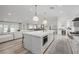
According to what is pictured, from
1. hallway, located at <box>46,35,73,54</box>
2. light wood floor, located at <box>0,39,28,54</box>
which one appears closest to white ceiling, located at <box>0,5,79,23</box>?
light wood floor, located at <box>0,39,28,54</box>

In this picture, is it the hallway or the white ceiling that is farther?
the white ceiling

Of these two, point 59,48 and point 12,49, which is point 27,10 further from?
point 59,48

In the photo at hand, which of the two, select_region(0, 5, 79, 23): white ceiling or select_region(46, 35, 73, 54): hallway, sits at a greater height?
select_region(0, 5, 79, 23): white ceiling

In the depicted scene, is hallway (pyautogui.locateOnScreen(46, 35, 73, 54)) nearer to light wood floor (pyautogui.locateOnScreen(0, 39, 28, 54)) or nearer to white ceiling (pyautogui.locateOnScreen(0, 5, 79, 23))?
light wood floor (pyautogui.locateOnScreen(0, 39, 28, 54))

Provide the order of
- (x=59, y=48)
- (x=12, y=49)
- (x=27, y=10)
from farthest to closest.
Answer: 1. (x=27, y=10)
2. (x=59, y=48)
3. (x=12, y=49)

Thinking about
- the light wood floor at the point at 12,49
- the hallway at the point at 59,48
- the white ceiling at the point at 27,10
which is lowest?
the hallway at the point at 59,48

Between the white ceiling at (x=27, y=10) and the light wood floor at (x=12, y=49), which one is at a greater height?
the white ceiling at (x=27, y=10)

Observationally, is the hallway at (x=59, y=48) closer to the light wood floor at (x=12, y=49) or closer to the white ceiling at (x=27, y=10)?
the light wood floor at (x=12, y=49)

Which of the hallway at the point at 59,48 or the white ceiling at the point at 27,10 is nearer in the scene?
the hallway at the point at 59,48

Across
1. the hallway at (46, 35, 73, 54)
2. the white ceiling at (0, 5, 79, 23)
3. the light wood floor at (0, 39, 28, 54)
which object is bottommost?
the hallway at (46, 35, 73, 54)

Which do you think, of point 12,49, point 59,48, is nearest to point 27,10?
point 12,49

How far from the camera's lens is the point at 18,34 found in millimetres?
8305

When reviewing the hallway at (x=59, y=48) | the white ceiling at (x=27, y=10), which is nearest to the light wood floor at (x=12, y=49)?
the hallway at (x=59, y=48)
